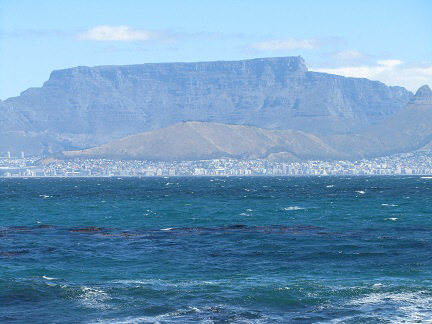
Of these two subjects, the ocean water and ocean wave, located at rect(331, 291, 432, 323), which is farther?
the ocean water

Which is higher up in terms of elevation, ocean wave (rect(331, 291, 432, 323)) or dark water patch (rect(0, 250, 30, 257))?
ocean wave (rect(331, 291, 432, 323))

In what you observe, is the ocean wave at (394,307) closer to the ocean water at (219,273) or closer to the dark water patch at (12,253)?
the ocean water at (219,273)

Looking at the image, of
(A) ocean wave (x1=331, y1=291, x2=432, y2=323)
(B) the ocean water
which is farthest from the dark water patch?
(A) ocean wave (x1=331, y1=291, x2=432, y2=323)

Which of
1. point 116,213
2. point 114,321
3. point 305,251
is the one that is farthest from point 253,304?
point 116,213

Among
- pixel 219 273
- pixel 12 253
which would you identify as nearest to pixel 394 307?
pixel 219 273

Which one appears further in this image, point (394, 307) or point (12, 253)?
point (12, 253)

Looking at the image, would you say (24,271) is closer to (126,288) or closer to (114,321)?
(126,288)

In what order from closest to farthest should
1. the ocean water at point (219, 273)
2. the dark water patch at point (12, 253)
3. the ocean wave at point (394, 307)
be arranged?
the ocean wave at point (394, 307) → the ocean water at point (219, 273) → the dark water patch at point (12, 253)

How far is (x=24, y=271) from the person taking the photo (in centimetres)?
4819

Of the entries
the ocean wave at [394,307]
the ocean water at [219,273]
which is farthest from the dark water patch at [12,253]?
the ocean wave at [394,307]

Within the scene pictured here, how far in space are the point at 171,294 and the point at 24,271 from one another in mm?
11374

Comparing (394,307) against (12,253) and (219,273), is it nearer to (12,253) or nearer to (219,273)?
(219,273)

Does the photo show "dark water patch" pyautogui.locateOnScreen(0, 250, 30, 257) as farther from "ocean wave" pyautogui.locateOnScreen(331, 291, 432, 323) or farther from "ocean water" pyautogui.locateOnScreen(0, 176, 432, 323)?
"ocean wave" pyautogui.locateOnScreen(331, 291, 432, 323)

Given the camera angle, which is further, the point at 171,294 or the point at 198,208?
the point at 198,208
